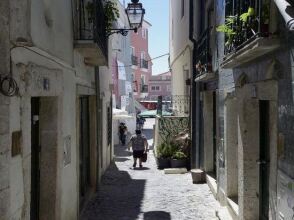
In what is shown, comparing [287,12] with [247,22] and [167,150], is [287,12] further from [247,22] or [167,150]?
[167,150]

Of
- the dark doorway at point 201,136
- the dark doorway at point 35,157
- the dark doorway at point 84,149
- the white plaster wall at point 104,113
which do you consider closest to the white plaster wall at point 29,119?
the dark doorway at point 35,157

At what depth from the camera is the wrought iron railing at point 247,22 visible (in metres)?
5.67

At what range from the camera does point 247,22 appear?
6.37 m

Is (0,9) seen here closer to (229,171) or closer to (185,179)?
(229,171)

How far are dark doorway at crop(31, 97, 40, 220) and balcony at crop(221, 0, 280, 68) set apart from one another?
292 cm

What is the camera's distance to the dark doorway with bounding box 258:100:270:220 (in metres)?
7.42

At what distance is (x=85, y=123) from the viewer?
1212 centimetres

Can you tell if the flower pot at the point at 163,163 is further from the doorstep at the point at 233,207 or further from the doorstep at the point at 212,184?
the doorstep at the point at 233,207

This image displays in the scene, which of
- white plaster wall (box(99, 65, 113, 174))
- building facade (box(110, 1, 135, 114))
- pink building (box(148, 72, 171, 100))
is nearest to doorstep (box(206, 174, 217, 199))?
white plaster wall (box(99, 65, 113, 174))

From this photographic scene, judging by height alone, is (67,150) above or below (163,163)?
above

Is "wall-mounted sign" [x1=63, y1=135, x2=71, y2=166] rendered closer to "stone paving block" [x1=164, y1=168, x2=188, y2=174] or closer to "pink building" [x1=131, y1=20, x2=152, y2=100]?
"stone paving block" [x1=164, y1=168, x2=188, y2=174]

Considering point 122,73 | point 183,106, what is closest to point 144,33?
point 122,73

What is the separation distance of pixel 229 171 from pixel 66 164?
10.8ft

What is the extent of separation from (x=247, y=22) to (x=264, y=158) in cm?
230
